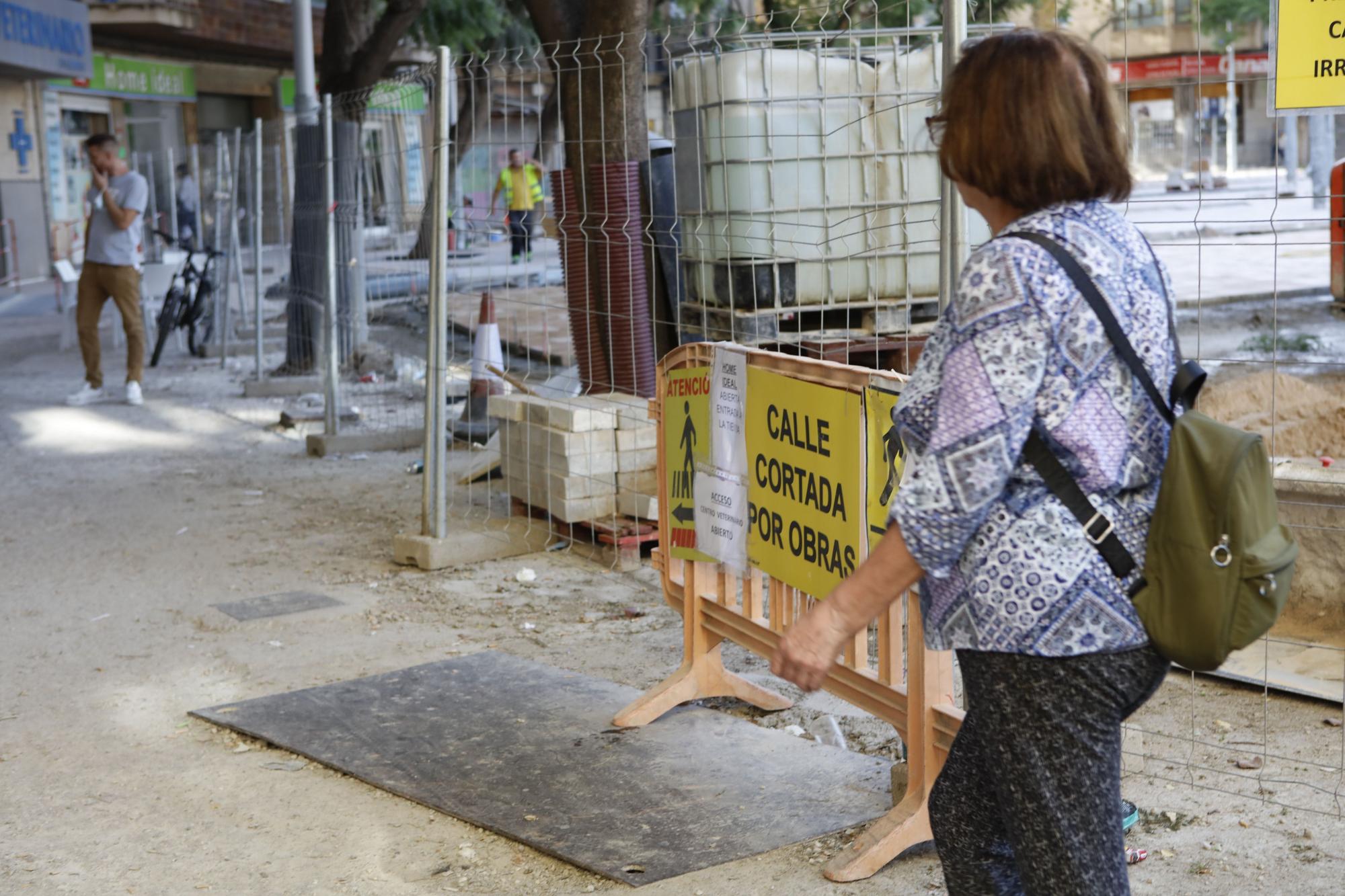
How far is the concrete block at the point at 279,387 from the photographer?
41.9 feet

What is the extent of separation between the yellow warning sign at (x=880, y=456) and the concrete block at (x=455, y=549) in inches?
144

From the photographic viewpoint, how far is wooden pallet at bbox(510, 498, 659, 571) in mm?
6793

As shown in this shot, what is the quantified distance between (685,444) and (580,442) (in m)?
2.33

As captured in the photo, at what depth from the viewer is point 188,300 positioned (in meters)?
15.0

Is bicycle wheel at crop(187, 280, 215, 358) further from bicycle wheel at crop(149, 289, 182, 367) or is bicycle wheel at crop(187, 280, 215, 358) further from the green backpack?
the green backpack

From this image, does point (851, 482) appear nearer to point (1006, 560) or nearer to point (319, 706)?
point (1006, 560)

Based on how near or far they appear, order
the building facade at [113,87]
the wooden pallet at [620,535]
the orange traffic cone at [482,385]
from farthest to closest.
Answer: the building facade at [113,87] → the orange traffic cone at [482,385] → the wooden pallet at [620,535]

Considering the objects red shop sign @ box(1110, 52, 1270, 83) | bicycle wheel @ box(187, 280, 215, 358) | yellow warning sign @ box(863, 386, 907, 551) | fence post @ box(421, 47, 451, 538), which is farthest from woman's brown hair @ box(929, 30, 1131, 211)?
red shop sign @ box(1110, 52, 1270, 83)

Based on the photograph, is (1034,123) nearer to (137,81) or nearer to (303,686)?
(303,686)

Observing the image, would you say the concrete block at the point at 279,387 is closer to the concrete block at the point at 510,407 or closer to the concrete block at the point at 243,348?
the concrete block at the point at 243,348

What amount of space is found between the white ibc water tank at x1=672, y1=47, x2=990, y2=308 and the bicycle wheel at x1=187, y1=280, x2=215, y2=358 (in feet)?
29.5

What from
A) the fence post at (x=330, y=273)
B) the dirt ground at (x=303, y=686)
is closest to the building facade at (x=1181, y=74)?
the fence post at (x=330, y=273)

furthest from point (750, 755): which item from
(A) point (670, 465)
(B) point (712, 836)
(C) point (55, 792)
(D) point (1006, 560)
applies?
(D) point (1006, 560)

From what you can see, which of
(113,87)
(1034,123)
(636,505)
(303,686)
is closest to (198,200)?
(636,505)
